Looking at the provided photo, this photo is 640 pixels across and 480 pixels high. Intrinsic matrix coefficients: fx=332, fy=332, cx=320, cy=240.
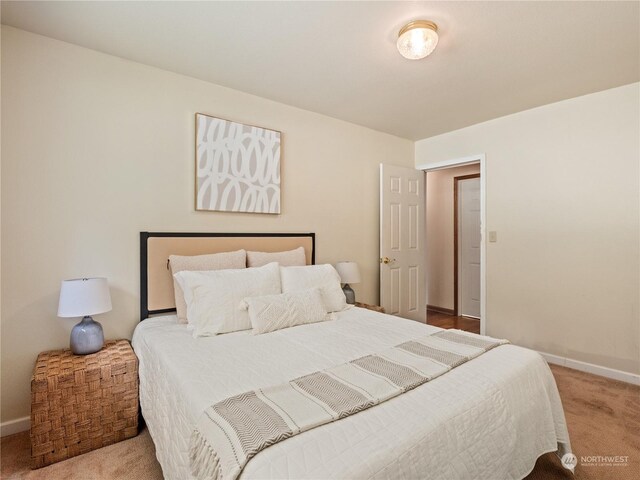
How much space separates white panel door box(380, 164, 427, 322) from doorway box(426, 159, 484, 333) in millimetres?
699

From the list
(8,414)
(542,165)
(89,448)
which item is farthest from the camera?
(542,165)

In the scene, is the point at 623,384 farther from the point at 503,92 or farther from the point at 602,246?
the point at 503,92

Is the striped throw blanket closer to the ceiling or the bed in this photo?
the bed

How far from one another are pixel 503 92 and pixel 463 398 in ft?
8.68

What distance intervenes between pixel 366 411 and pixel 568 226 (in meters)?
2.90

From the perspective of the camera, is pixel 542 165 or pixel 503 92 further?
pixel 542 165

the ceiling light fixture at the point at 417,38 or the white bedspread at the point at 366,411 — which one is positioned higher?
the ceiling light fixture at the point at 417,38

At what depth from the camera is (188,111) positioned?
8.49ft

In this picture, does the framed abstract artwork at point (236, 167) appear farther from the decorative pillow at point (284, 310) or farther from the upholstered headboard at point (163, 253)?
the decorative pillow at point (284, 310)

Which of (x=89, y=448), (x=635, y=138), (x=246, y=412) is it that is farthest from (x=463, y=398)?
(x=635, y=138)

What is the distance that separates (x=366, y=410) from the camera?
116 centimetres

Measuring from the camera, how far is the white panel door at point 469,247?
4789 mm

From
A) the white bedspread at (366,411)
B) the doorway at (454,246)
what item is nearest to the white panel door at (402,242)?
the doorway at (454,246)

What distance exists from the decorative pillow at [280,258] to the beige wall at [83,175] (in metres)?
0.28
